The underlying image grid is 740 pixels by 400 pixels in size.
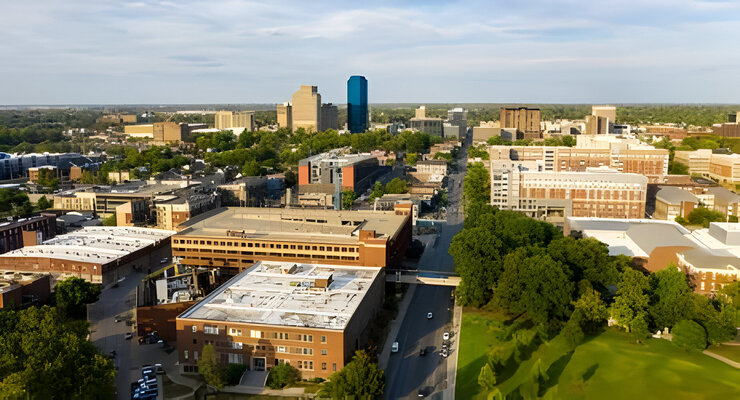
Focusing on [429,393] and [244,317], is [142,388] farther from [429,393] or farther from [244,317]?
[429,393]

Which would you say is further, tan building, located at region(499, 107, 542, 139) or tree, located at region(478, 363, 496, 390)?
tan building, located at region(499, 107, 542, 139)

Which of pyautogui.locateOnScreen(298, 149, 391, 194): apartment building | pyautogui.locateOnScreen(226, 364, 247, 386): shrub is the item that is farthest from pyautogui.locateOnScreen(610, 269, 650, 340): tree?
pyautogui.locateOnScreen(298, 149, 391, 194): apartment building

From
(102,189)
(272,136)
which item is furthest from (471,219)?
(272,136)

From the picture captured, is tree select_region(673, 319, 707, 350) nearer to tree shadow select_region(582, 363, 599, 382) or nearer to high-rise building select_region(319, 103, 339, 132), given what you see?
tree shadow select_region(582, 363, 599, 382)

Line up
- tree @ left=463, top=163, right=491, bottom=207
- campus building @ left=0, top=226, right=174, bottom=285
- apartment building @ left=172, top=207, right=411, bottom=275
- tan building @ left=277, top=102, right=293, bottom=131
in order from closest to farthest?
apartment building @ left=172, top=207, right=411, bottom=275
campus building @ left=0, top=226, right=174, bottom=285
tree @ left=463, top=163, right=491, bottom=207
tan building @ left=277, top=102, right=293, bottom=131

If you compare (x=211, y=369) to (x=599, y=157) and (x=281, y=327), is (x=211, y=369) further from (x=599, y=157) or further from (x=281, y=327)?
(x=599, y=157)

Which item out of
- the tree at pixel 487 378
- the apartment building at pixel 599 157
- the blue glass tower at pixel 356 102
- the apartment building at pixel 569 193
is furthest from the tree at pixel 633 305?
the blue glass tower at pixel 356 102
